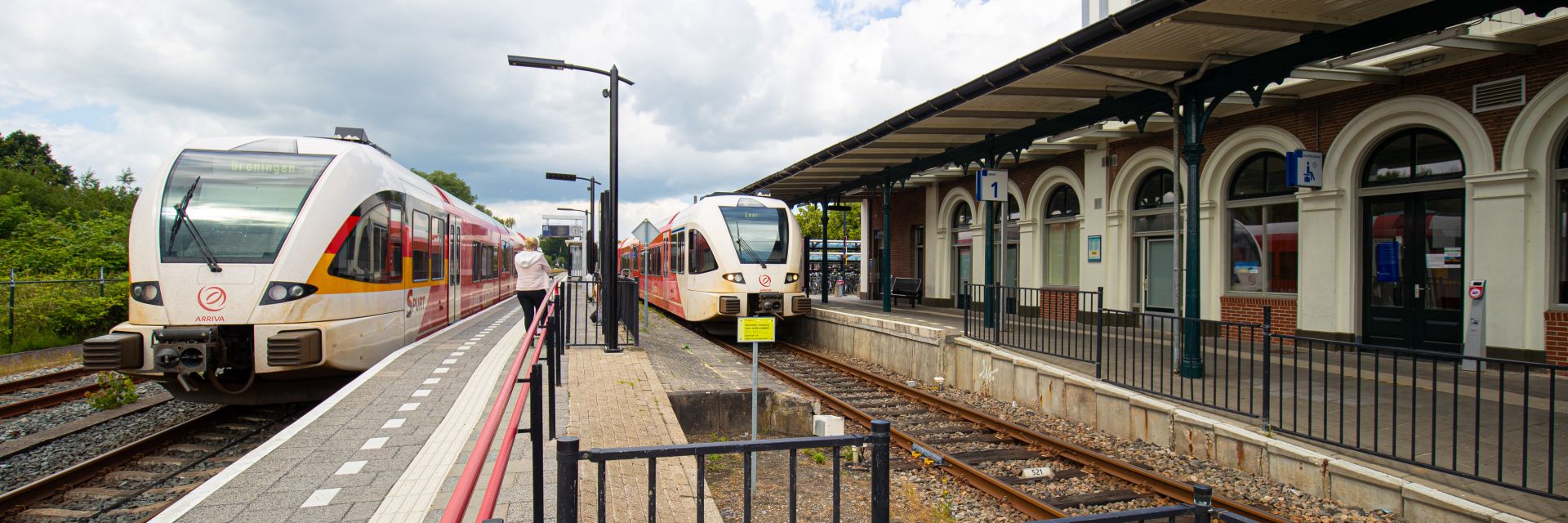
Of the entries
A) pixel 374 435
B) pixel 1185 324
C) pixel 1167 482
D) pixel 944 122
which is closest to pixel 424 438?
pixel 374 435

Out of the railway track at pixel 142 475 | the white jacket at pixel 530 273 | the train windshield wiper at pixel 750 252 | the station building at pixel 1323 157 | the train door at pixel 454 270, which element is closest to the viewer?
the railway track at pixel 142 475

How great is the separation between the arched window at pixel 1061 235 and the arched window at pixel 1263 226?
348 cm

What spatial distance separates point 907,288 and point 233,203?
15907mm

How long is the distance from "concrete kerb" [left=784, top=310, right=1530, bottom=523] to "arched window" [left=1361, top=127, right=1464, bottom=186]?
5.27 m

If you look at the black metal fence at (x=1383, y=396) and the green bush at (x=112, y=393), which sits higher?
the black metal fence at (x=1383, y=396)

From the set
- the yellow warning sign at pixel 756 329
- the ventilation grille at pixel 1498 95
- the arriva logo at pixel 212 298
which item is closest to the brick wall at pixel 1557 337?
the ventilation grille at pixel 1498 95

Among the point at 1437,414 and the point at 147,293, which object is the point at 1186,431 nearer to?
the point at 1437,414

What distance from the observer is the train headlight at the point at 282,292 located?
6852mm

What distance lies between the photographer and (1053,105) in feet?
35.1

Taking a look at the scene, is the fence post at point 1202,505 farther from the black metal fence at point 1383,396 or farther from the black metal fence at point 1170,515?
the black metal fence at point 1383,396

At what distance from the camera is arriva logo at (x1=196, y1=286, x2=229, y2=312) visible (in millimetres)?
6707

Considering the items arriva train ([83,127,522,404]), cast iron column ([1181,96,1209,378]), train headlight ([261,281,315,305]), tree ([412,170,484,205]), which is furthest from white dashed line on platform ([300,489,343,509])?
tree ([412,170,484,205])

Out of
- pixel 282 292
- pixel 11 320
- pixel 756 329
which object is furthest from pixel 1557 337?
pixel 11 320

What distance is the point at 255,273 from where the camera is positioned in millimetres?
6832
